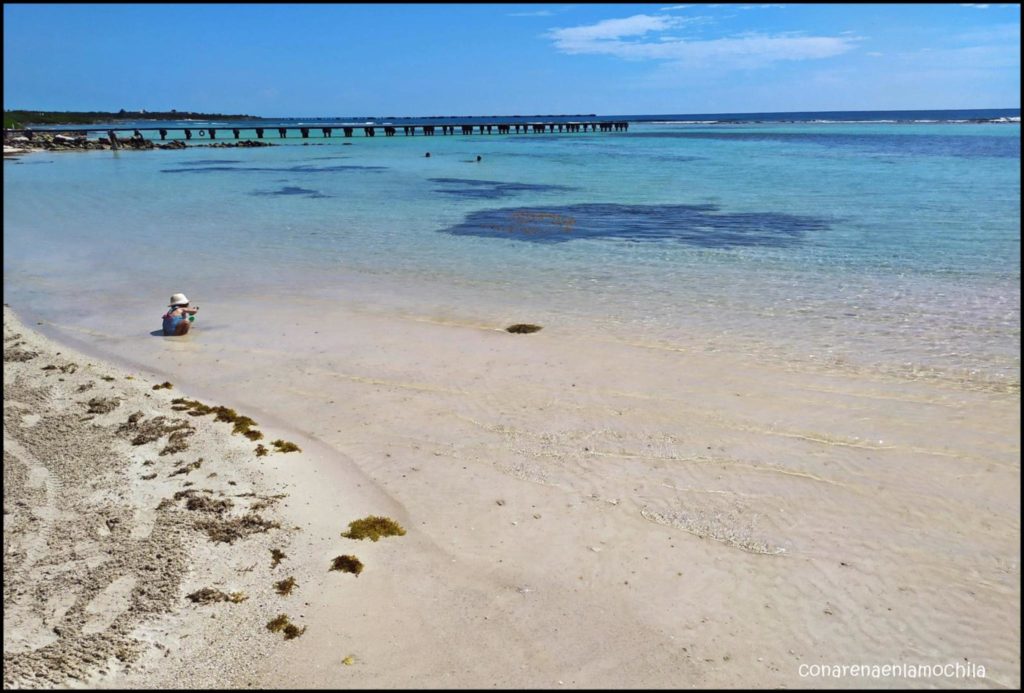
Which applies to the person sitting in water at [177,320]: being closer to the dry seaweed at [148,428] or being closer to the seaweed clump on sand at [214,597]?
the dry seaweed at [148,428]

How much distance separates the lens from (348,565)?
233 inches

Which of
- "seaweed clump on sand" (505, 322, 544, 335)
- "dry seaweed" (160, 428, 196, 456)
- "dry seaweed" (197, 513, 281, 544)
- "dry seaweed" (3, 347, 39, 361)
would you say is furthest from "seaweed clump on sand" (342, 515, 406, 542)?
"dry seaweed" (3, 347, 39, 361)

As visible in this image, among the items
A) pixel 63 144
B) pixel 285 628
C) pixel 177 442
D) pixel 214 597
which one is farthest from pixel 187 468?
pixel 63 144

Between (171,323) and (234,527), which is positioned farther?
(171,323)

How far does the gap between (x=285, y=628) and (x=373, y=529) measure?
1.47m

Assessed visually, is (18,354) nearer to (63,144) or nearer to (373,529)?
(373,529)

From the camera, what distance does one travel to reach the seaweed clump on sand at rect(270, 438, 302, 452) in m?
8.09

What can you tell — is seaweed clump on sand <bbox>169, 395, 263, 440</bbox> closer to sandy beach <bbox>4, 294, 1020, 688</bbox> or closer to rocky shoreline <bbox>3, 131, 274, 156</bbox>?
sandy beach <bbox>4, 294, 1020, 688</bbox>

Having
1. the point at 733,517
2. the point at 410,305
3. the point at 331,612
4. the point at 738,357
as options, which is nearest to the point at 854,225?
the point at 738,357

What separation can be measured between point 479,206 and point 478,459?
2256cm

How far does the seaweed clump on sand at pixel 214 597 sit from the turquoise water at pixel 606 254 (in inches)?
328

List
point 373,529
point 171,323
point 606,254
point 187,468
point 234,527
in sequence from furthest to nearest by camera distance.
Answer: point 606,254, point 171,323, point 187,468, point 373,529, point 234,527

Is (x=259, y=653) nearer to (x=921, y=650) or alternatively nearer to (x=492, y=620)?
(x=492, y=620)

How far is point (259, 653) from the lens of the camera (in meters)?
4.90
